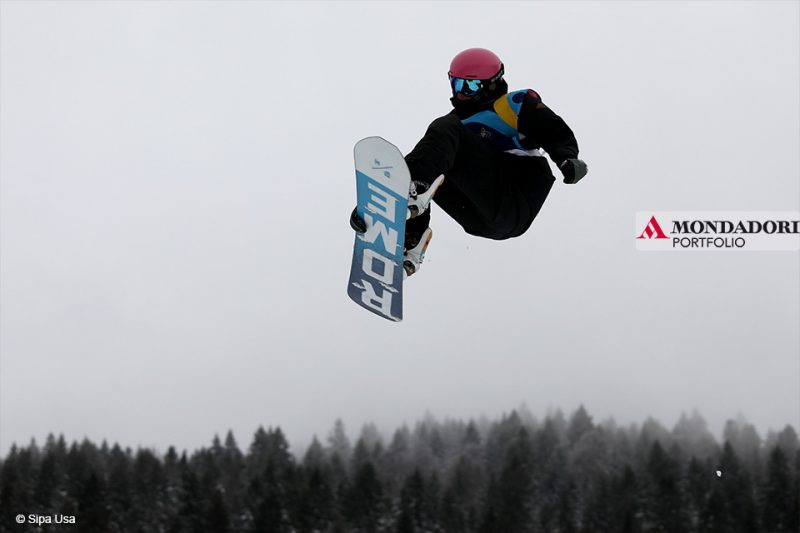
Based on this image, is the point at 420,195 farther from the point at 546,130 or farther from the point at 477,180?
the point at 546,130

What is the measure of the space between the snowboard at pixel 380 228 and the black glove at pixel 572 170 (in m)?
1.36

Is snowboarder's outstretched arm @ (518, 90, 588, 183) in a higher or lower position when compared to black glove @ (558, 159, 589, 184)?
higher

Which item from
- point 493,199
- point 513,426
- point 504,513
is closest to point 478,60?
point 493,199

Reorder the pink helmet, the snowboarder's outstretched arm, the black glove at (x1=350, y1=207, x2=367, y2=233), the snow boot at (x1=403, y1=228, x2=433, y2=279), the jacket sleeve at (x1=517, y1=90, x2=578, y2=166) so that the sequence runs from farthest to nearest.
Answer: the snow boot at (x1=403, y1=228, x2=433, y2=279), the pink helmet, the jacket sleeve at (x1=517, y1=90, x2=578, y2=166), the snowboarder's outstretched arm, the black glove at (x1=350, y1=207, x2=367, y2=233)

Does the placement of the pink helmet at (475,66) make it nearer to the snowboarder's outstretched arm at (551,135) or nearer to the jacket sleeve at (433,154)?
the snowboarder's outstretched arm at (551,135)

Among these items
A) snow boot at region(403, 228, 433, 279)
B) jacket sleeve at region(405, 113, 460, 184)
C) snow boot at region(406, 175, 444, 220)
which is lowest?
snow boot at region(403, 228, 433, 279)

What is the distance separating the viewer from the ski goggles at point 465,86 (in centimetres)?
970

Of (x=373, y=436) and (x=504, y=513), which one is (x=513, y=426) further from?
(x=504, y=513)

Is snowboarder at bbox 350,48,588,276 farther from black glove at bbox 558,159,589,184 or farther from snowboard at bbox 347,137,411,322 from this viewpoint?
snowboard at bbox 347,137,411,322

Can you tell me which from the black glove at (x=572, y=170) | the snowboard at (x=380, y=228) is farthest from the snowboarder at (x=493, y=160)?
the snowboard at (x=380, y=228)

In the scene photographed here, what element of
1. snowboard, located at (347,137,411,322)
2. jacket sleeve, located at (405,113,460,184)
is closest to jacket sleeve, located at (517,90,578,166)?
jacket sleeve, located at (405,113,460,184)

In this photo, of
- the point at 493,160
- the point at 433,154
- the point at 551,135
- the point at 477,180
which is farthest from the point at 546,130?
the point at 433,154

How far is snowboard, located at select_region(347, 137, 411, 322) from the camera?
28.7 feet

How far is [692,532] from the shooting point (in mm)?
63781
